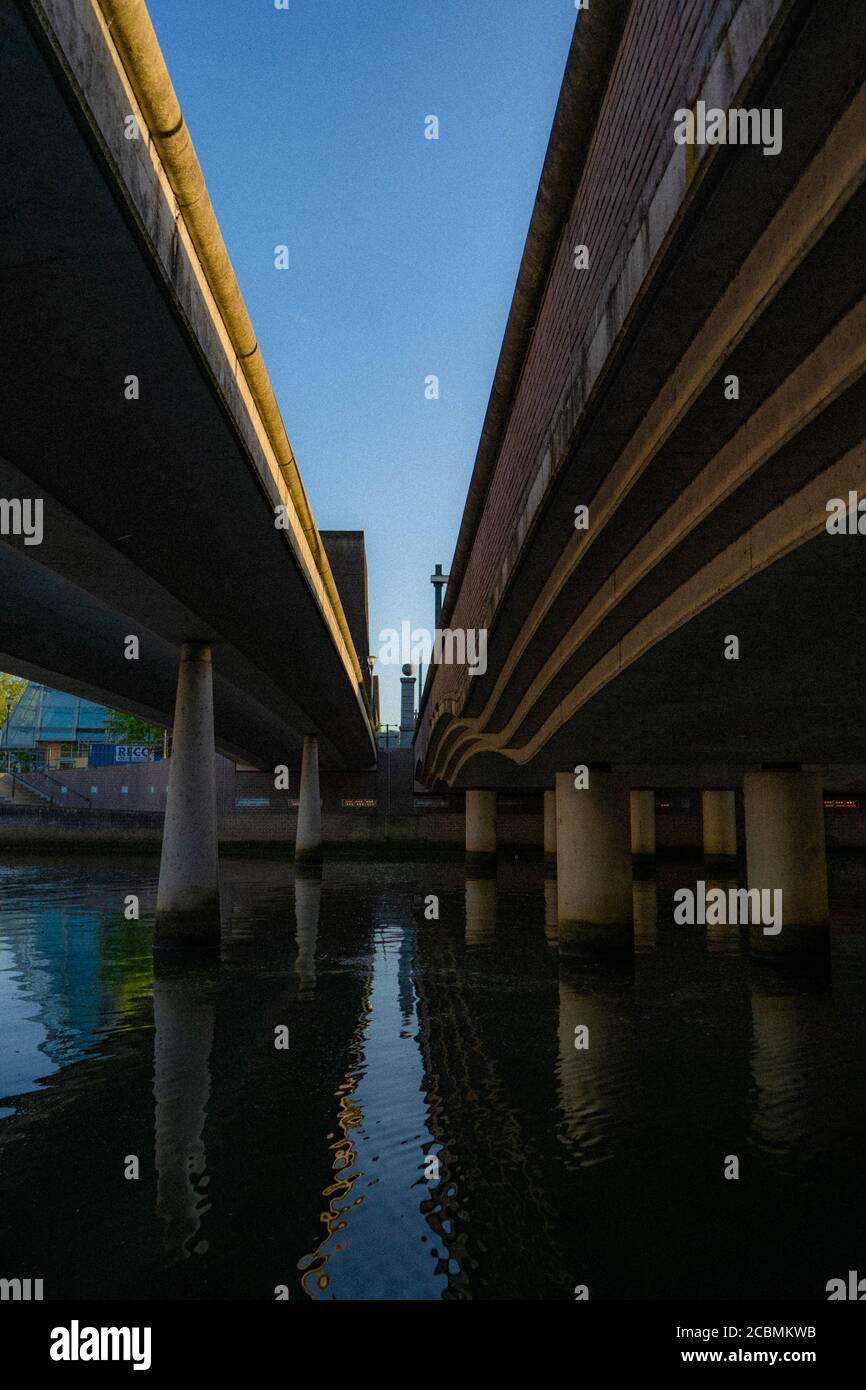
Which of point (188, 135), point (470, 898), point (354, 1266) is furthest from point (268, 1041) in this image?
point (470, 898)

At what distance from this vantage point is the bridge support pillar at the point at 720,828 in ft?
159

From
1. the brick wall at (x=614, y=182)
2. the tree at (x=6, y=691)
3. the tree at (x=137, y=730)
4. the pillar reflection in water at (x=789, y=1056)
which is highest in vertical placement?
the tree at (x=6, y=691)

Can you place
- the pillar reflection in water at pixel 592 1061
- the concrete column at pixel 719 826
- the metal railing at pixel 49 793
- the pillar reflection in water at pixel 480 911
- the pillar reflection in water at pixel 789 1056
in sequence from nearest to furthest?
the pillar reflection in water at pixel 592 1061 < the pillar reflection in water at pixel 789 1056 < the pillar reflection in water at pixel 480 911 < the concrete column at pixel 719 826 < the metal railing at pixel 49 793

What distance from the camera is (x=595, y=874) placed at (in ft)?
63.6

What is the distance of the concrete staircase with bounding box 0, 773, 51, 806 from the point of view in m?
68.7

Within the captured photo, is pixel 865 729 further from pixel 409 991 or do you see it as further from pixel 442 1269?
pixel 442 1269

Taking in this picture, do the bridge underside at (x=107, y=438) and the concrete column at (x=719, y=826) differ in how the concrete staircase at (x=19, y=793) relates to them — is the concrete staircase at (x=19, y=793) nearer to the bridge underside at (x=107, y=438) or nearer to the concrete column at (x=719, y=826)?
the concrete column at (x=719, y=826)

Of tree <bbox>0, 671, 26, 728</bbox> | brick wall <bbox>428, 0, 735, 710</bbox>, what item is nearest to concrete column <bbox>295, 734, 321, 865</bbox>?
brick wall <bbox>428, 0, 735, 710</bbox>

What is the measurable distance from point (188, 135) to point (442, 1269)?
8.81 m

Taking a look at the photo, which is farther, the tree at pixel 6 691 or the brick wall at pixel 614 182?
the tree at pixel 6 691

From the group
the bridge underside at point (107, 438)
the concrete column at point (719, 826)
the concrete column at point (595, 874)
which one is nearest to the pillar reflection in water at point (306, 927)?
the concrete column at point (595, 874)

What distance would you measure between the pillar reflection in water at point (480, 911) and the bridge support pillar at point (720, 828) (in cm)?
1247

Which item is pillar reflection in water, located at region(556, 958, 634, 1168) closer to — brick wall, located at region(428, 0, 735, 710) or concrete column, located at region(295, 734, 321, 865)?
brick wall, located at region(428, 0, 735, 710)

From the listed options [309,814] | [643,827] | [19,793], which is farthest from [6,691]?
[643,827]
